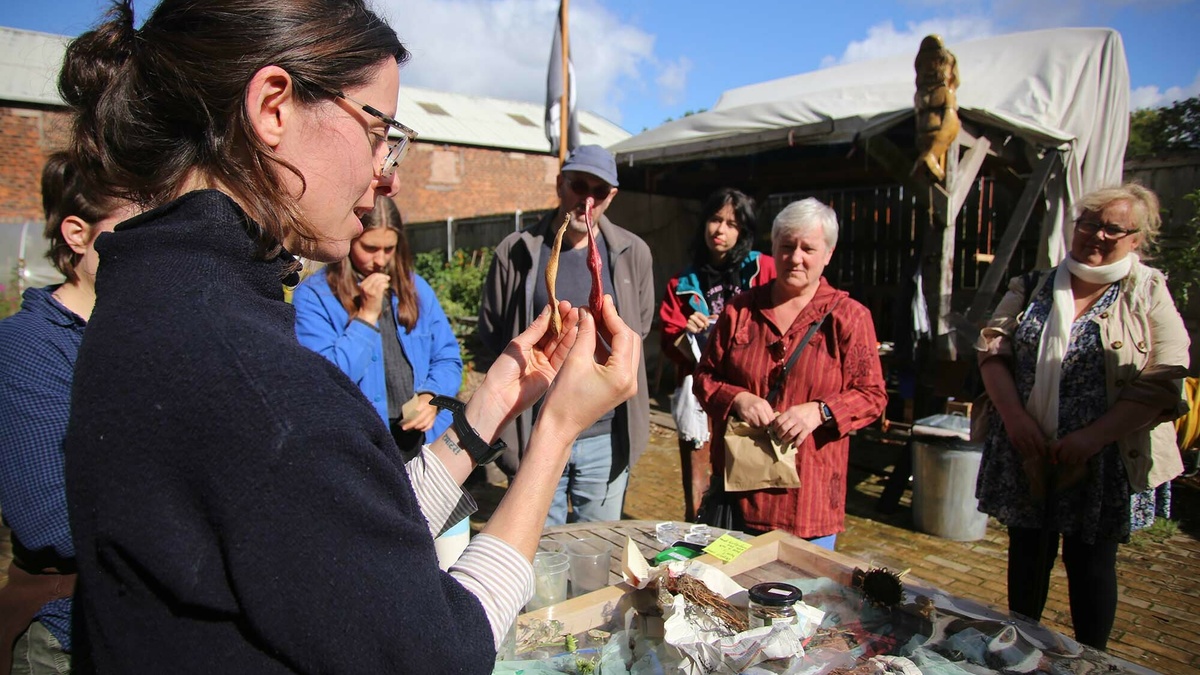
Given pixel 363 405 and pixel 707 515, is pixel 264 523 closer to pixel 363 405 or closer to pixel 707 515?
pixel 363 405

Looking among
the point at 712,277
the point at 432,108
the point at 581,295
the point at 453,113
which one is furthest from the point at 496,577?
the point at 453,113

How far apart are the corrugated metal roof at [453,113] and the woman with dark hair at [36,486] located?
16987 mm

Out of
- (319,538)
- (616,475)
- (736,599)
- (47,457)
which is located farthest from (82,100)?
(616,475)

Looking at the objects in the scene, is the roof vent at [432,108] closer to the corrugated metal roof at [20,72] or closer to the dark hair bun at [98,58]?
the corrugated metal roof at [20,72]

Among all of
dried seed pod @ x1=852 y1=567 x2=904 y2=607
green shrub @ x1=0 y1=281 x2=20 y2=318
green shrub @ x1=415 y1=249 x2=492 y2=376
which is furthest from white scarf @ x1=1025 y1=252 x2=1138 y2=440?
green shrub @ x1=0 y1=281 x2=20 y2=318

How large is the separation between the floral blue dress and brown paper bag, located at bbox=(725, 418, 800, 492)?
3.01 ft

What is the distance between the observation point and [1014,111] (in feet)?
18.5

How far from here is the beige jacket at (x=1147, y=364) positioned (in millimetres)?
2377

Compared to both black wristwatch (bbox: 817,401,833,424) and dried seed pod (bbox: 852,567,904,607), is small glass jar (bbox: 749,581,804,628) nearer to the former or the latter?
dried seed pod (bbox: 852,567,904,607)

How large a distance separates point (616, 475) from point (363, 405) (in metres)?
2.55

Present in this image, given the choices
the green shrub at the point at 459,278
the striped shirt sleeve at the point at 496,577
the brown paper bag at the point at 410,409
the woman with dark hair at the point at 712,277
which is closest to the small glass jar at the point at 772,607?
the striped shirt sleeve at the point at 496,577

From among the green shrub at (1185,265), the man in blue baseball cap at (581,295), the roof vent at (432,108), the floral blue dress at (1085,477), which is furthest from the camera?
the roof vent at (432,108)

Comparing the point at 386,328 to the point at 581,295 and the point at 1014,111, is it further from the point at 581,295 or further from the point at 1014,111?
the point at 1014,111

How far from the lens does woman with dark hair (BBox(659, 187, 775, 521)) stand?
3.86 metres
